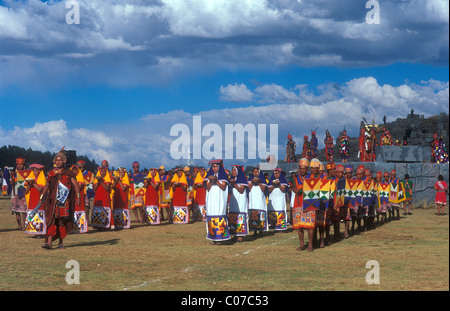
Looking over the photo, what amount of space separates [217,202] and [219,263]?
3036 millimetres

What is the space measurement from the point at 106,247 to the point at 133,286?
196 inches

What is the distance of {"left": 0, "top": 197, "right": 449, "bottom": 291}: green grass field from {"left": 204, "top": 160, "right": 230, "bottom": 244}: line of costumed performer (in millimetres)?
406

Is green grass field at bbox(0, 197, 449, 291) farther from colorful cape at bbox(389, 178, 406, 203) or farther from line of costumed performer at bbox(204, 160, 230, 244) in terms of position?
colorful cape at bbox(389, 178, 406, 203)

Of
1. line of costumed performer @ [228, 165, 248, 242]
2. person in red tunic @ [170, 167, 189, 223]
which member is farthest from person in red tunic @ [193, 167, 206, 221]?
line of costumed performer @ [228, 165, 248, 242]

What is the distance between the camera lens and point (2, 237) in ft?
52.1

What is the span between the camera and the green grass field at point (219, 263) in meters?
8.93

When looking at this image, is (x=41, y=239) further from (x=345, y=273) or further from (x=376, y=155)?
(x=376, y=155)

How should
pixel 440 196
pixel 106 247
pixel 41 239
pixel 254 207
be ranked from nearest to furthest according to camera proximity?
pixel 106 247 → pixel 41 239 → pixel 254 207 → pixel 440 196

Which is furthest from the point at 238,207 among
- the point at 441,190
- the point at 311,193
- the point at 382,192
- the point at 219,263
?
the point at 441,190

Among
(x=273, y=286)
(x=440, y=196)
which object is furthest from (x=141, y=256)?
(x=440, y=196)

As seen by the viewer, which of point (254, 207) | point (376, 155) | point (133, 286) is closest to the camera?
point (133, 286)

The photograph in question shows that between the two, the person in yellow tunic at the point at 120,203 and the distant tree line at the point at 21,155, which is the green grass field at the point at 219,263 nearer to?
the person in yellow tunic at the point at 120,203

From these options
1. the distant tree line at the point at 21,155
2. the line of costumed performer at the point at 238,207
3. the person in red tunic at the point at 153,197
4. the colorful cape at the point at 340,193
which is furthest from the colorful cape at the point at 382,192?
the distant tree line at the point at 21,155
